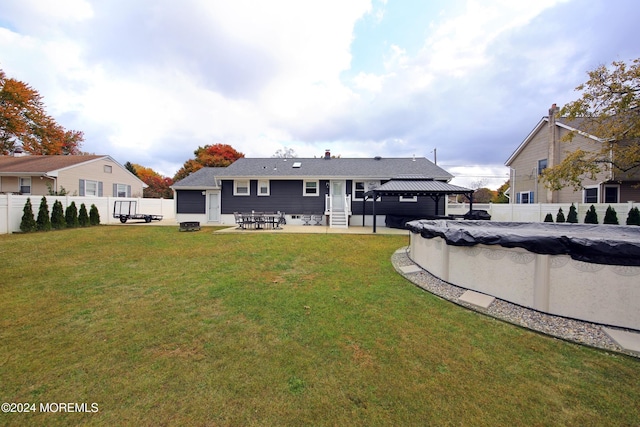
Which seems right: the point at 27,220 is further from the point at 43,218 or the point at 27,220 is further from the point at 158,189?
the point at 158,189

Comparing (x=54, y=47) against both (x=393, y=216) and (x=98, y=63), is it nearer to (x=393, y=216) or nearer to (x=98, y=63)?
(x=98, y=63)

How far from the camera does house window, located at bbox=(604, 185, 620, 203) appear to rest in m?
14.3

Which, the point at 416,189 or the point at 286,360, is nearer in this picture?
the point at 286,360

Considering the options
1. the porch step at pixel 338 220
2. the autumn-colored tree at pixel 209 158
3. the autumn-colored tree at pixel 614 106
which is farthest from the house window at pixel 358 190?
the autumn-colored tree at pixel 209 158

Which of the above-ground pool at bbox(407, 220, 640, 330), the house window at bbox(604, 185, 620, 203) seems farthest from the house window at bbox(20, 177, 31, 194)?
the house window at bbox(604, 185, 620, 203)

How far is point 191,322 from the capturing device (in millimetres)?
3301

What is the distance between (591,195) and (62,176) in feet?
117

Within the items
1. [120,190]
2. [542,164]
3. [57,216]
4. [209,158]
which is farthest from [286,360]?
[209,158]

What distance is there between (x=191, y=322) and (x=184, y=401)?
4.84 ft

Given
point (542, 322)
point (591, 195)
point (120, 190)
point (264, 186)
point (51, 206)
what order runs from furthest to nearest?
point (120, 190) → point (264, 186) → point (591, 195) → point (51, 206) → point (542, 322)

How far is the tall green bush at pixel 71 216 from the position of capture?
1296cm

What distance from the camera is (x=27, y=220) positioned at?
1120cm

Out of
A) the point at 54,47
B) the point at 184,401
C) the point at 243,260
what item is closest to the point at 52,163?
the point at 54,47

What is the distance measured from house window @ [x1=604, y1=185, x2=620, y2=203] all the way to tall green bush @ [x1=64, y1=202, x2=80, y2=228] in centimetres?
3036
